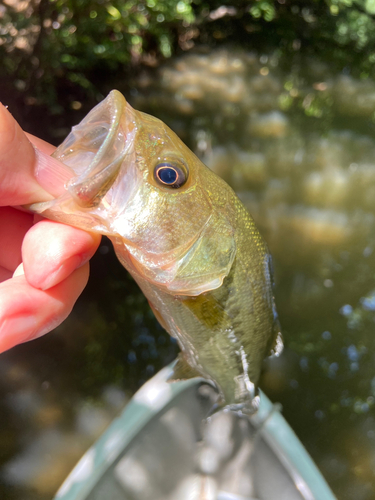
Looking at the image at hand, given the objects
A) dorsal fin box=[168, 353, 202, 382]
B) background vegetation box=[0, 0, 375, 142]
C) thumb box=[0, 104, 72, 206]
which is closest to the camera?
thumb box=[0, 104, 72, 206]

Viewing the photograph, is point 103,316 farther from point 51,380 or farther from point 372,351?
point 372,351

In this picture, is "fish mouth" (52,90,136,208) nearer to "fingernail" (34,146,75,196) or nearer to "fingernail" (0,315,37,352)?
"fingernail" (34,146,75,196)

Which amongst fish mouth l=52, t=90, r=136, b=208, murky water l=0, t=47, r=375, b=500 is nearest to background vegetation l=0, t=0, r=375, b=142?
murky water l=0, t=47, r=375, b=500

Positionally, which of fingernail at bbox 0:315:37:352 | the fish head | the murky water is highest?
the fish head

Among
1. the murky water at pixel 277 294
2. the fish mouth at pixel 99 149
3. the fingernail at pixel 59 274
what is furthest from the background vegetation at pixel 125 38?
the fingernail at pixel 59 274

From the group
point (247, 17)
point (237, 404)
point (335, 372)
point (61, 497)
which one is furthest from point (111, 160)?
point (247, 17)

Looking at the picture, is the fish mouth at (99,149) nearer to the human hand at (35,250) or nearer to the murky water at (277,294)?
the human hand at (35,250)

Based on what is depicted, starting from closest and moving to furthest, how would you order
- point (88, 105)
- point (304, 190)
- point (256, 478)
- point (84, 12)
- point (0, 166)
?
1. point (0, 166)
2. point (256, 478)
3. point (84, 12)
4. point (88, 105)
5. point (304, 190)

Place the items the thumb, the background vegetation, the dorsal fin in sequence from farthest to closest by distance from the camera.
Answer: the background vegetation
the dorsal fin
the thumb
